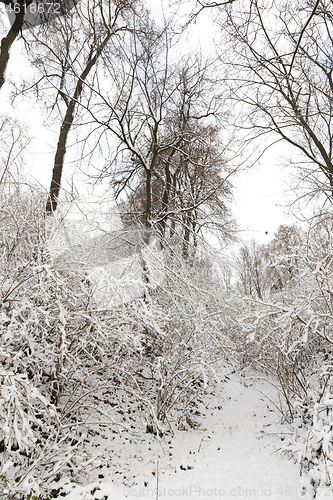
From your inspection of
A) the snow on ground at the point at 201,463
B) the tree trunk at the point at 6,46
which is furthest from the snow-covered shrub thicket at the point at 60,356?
the tree trunk at the point at 6,46

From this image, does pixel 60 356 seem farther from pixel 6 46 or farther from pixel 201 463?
pixel 6 46

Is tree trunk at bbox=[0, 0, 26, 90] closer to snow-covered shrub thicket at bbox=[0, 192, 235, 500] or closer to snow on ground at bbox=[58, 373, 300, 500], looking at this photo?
snow-covered shrub thicket at bbox=[0, 192, 235, 500]

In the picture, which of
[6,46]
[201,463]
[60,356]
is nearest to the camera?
[60,356]

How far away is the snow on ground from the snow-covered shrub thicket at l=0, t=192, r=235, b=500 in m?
0.24

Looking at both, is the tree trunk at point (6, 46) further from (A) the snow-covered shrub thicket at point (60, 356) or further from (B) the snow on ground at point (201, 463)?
(B) the snow on ground at point (201, 463)

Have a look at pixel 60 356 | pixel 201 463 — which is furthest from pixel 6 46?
pixel 201 463

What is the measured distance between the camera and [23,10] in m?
6.60

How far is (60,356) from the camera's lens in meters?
3.17

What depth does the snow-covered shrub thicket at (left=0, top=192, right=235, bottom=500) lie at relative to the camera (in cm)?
267

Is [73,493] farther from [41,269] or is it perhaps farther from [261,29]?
[261,29]

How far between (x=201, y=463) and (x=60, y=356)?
242 centimetres

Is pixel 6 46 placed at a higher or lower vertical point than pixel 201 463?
higher

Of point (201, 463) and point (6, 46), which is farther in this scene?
point (6, 46)

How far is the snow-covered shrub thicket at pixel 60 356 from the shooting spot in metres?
2.67
